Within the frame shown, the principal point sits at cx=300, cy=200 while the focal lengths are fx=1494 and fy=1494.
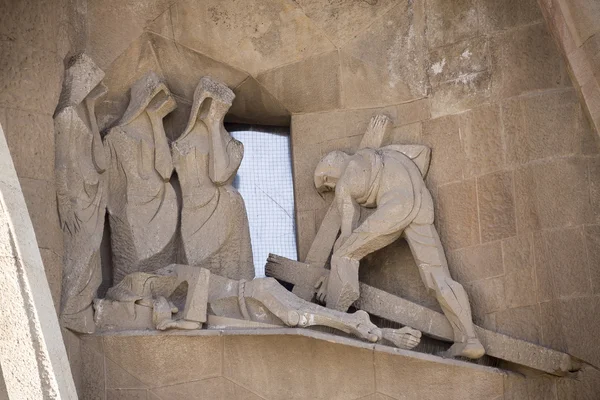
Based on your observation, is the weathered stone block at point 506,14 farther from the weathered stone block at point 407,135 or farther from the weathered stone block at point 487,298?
the weathered stone block at point 487,298

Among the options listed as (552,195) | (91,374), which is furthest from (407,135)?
(91,374)

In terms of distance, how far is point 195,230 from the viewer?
32.7 ft

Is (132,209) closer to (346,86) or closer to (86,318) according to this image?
(86,318)

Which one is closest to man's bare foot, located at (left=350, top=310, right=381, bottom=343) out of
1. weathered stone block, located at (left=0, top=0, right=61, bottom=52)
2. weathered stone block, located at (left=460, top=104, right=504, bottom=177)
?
weathered stone block, located at (left=460, top=104, right=504, bottom=177)

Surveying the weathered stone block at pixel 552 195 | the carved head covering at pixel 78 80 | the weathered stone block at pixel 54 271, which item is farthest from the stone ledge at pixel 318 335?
the carved head covering at pixel 78 80

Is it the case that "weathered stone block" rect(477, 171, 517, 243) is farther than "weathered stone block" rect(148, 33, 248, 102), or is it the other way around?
"weathered stone block" rect(148, 33, 248, 102)

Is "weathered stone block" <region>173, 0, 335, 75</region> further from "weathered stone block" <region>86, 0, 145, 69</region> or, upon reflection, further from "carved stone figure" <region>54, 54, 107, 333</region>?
"carved stone figure" <region>54, 54, 107, 333</region>

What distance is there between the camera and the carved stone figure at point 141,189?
9828 mm

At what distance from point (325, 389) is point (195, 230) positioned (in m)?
1.41

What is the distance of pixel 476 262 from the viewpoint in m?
9.77

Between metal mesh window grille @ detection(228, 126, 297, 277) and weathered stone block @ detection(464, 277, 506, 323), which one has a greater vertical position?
metal mesh window grille @ detection(228, 126, 297, 277)

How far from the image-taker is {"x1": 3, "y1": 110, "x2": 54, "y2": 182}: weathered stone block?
914cm

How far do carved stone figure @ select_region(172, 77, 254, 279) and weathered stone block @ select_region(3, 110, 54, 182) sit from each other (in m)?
1.05

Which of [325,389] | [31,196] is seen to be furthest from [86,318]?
[325,389]
